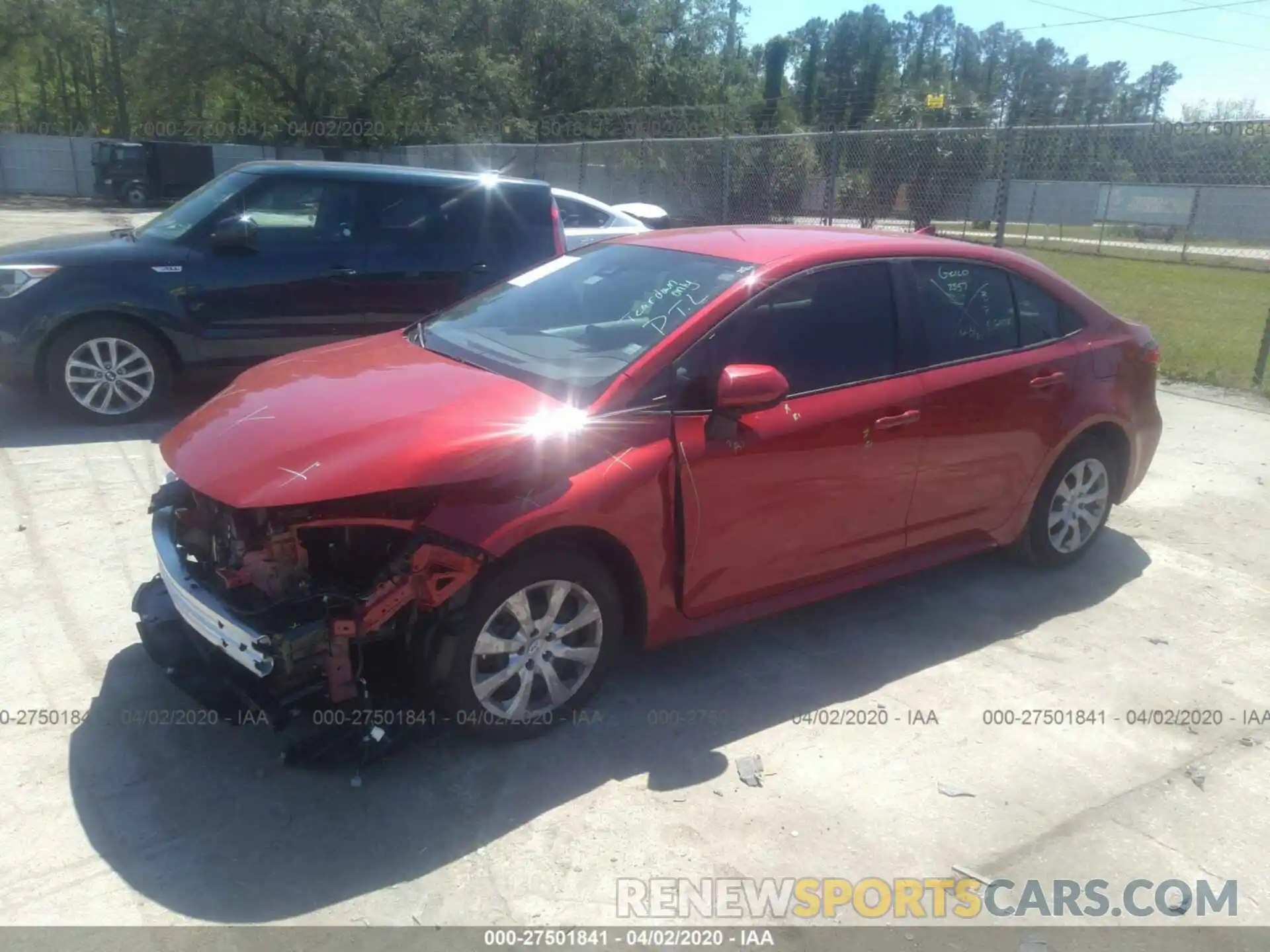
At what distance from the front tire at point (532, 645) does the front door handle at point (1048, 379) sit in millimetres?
2440

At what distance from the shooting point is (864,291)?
4.36m

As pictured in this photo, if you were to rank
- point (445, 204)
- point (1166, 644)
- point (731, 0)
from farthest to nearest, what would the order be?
point (731, 0)
point (445, 204)
point (1166, 644)

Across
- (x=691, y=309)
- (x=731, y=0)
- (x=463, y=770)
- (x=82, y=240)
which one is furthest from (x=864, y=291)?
(x=731, y=0)

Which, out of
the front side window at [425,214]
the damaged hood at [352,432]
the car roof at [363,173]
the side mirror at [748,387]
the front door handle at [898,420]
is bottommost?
the front door handle at [898,420]

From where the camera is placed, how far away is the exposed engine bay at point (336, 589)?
123 inches

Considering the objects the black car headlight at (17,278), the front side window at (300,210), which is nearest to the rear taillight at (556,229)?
the front side window at (300,210)

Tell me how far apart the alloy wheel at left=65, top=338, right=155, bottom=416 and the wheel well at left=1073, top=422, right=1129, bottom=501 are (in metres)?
6.02

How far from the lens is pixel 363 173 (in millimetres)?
7664

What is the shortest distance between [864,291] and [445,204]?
440 centimetres

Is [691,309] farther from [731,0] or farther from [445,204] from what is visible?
[731,0]

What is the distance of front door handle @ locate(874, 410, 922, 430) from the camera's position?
424cm

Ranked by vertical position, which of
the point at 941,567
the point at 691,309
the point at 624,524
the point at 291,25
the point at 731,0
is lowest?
the point at 941,567

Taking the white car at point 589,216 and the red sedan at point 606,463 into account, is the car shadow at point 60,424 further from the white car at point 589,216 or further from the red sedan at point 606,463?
the white car at point 589,216

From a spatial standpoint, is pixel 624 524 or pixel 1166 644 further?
pixel 1166 644
